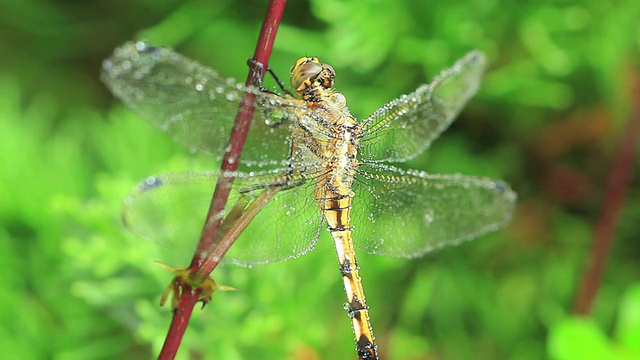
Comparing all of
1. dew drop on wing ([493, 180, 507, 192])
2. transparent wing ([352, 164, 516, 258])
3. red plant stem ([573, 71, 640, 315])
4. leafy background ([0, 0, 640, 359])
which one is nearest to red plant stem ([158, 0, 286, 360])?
transparent wing ([352, 164, 516, 258])

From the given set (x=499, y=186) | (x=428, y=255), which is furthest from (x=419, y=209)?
(x=428, y=255)

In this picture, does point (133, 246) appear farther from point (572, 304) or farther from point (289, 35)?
point (572, 304)

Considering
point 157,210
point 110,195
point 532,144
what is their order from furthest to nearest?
point 532,144
point 110,195
point 157,210

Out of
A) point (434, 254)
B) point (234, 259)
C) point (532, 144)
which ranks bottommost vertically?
point (234, 259)

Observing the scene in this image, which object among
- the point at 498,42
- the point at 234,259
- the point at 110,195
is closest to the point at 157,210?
the point at 234,259

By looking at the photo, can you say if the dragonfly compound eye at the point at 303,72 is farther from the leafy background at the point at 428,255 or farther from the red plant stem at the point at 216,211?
the leafy background at the point at 428,255

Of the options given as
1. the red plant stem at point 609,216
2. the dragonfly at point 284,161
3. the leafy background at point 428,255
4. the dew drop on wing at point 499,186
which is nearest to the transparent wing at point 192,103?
the dragonfly at point 284,161

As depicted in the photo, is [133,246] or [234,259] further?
[133,246]
